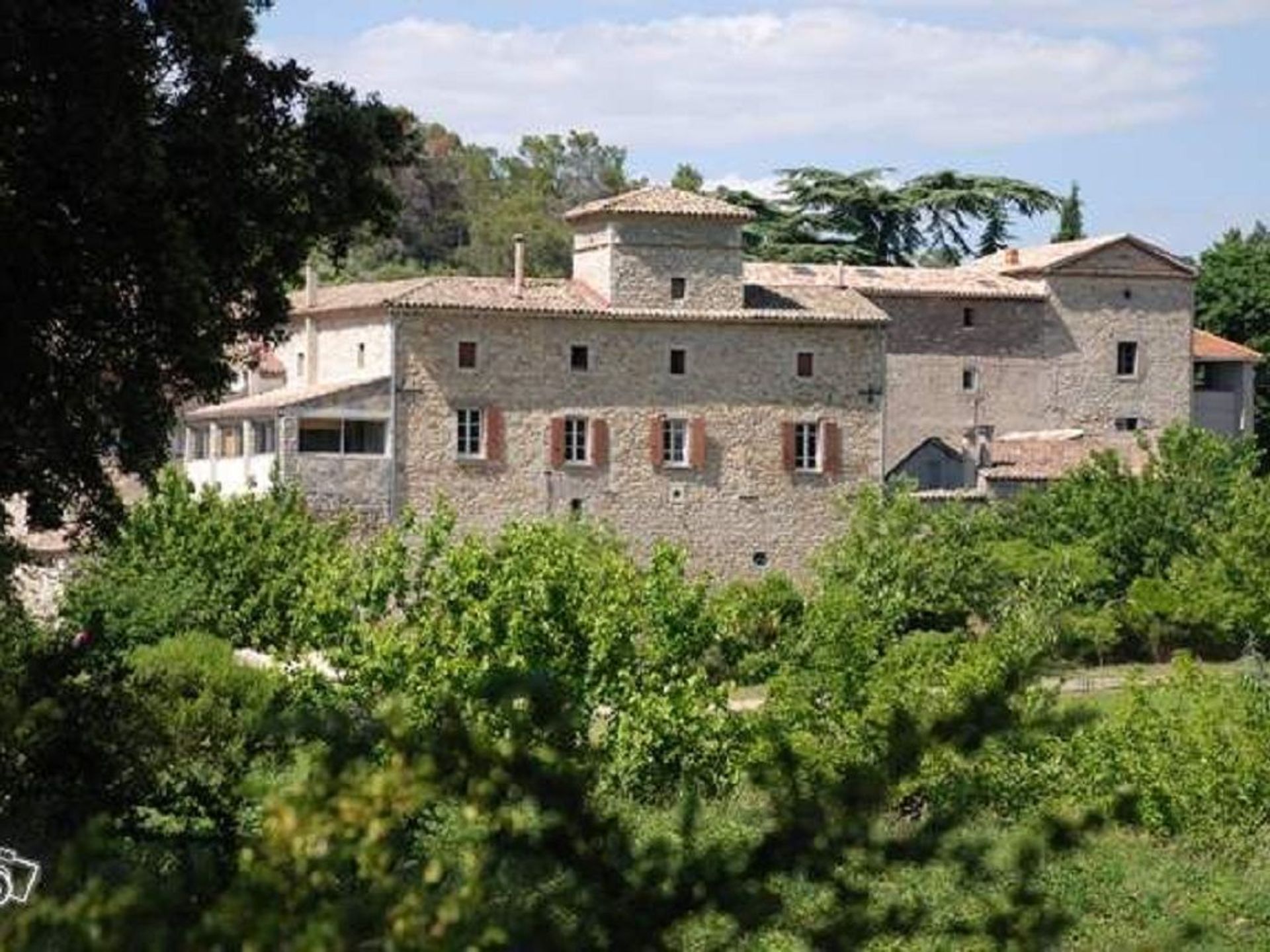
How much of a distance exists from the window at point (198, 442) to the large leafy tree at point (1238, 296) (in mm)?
30445

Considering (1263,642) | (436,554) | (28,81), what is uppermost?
(28,81)

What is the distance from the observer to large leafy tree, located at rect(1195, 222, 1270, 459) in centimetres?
6531

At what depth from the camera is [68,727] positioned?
39.8 ft

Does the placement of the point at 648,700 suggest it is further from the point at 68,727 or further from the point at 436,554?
the point at 68,727

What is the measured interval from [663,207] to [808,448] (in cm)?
541

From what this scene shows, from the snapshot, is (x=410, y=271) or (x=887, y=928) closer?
(x=887, y=928)

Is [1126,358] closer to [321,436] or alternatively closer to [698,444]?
[698,444]

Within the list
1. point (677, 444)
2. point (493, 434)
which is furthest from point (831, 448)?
point (493, 434)

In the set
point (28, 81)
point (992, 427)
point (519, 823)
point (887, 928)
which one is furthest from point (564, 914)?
point (992, 427)

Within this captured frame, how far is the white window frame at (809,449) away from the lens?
46.3m

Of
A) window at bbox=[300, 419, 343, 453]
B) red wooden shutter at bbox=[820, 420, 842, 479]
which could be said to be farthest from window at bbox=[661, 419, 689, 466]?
window at bbox=[300, 419, 343, 453]

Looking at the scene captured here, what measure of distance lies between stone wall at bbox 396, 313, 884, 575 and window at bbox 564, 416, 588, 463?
0.53 ft

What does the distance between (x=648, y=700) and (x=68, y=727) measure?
11804mm

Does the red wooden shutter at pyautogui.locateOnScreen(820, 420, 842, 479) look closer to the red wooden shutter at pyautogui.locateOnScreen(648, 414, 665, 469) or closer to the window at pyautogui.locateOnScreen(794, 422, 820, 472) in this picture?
the window at pyautogui.locateOnScreen(794, 422, 820, 472)
